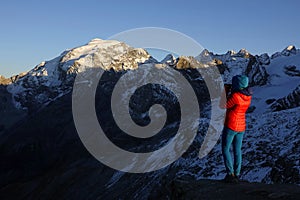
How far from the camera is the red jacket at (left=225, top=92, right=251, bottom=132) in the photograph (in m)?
11.0

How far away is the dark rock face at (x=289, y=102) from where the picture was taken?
81.0 m

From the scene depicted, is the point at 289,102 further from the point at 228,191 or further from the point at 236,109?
the point at 228,191

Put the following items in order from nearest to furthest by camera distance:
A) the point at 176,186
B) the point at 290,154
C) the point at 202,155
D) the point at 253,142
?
the point at 176,186
the point at 290,154
the point at 253,142
the point at 202,155

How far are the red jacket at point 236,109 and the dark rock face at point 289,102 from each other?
73.8m

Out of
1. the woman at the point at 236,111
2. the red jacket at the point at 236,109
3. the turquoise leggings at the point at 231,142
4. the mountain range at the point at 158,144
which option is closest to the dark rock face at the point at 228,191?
the turquoise leggings at the point at 231,142

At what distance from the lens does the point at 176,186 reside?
43.3 feet

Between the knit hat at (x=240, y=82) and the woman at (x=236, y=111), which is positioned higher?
the knit hat at (x=240, y=82)

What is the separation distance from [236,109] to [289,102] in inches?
3115

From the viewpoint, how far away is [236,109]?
11.2m

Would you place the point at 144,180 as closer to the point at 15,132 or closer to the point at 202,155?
the point at 202,155

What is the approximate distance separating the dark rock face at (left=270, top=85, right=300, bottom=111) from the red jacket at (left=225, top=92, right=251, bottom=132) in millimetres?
73847

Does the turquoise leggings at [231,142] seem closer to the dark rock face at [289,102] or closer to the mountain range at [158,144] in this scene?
the mountain range at [158,144]

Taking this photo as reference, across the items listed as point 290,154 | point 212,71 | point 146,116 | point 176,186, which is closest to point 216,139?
point 290,154

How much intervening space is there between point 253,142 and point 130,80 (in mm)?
150055
